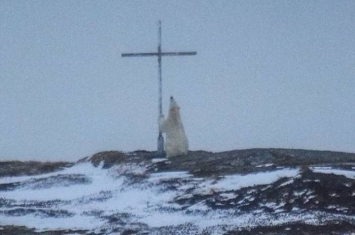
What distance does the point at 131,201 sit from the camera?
102 ft

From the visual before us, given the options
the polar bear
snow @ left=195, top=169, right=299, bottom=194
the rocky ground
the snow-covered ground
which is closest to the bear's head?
the polar bear

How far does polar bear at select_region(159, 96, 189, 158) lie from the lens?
40.1 m

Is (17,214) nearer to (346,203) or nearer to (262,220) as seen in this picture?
(262,220)

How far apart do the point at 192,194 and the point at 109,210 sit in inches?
155

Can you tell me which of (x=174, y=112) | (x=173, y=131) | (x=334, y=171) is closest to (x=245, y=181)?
(x=334, y=171)

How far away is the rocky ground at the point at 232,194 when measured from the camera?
77.6 feet

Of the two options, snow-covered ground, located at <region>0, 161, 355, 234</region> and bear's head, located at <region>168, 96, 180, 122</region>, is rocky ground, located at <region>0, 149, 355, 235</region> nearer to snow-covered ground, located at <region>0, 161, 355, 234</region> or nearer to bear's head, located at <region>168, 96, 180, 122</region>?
snow-covered ground, located at <region>0, 161, 355, 234</region>

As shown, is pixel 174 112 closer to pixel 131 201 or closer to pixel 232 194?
pixel 131 201

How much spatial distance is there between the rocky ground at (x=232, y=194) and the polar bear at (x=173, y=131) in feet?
3.13

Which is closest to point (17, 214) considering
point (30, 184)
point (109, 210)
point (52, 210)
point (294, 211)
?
point (52, 210)

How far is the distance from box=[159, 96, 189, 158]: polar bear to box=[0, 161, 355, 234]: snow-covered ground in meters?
2.59

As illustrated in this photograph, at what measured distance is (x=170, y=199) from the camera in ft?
97.8

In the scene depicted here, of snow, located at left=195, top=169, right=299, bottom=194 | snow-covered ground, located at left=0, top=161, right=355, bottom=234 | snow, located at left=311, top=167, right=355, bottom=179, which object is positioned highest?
snow, located at left=311, top=167, right=355, bottom=179

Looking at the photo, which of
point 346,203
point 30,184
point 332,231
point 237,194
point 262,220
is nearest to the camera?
point 332,231
